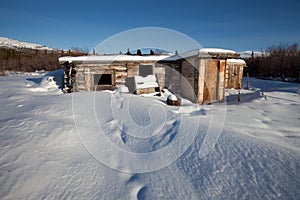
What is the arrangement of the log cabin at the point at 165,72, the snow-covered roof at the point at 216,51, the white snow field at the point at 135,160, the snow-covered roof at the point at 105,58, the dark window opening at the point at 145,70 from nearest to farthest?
the white snow field at the point at 135,160 < the snow-covered roof at the point at 216,51 < the log cabin at the point at 165,72 < the snow-covered roof at the point at 105,58 < the dark window opening at the point at 145,70

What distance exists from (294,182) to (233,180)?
2.38ft

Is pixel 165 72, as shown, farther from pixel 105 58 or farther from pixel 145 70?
pixel 105 58

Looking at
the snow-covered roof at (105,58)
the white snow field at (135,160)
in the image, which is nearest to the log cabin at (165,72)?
the snow-covered roof at (105,58)

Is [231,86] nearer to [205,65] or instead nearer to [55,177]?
[205,65]

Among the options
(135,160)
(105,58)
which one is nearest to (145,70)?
(105,58)

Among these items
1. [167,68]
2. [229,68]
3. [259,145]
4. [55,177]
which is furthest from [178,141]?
[229,68]

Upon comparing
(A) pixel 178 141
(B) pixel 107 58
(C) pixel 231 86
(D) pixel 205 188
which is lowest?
(D) pixel 205 188

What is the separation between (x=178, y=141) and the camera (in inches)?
117

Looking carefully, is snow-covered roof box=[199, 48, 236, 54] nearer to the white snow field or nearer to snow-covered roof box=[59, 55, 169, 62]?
snow-covered roof box=[59, 55, 169, 62]

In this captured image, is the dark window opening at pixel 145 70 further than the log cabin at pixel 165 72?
Yes

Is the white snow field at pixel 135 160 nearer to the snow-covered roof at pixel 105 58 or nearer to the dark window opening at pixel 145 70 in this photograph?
the snow-covered roof at pixel 105 58

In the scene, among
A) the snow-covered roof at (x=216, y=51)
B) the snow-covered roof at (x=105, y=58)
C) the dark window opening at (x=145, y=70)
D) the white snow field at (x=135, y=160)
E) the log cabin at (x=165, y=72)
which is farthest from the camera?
the dark window opening at (x=145, y=70)

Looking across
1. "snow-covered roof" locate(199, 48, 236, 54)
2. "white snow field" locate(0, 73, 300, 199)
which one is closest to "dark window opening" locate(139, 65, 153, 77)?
"snow-covered roof" locate(199, 48, 236, 54)

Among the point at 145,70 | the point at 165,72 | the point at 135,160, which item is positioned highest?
the point at 145,70
